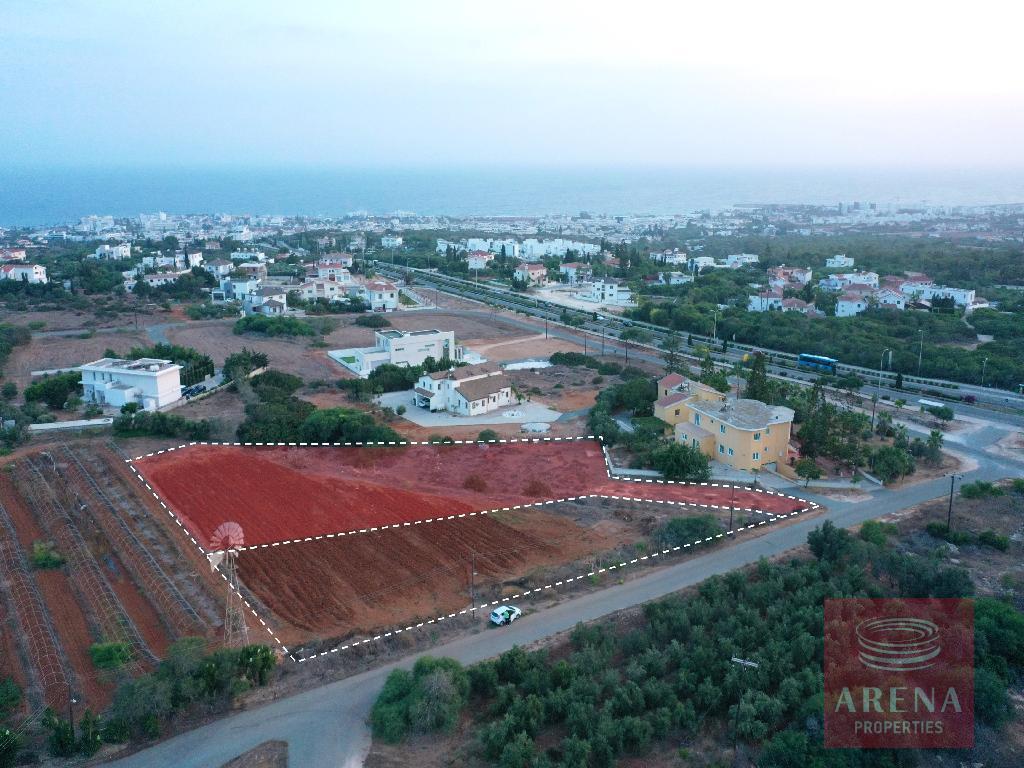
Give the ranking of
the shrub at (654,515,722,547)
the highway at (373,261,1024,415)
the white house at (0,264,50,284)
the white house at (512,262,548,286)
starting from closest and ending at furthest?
the shrub at (654,515,722,547) → the highway at (373,261,1024,415) → the white house at (0,264,50,284) → the white house at (512,262,548,286)

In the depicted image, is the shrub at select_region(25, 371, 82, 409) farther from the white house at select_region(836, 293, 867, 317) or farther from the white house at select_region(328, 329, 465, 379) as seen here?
the white house at select_region(836, 293, 867, 317)

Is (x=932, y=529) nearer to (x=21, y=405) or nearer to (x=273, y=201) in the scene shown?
(x=21, y=405)

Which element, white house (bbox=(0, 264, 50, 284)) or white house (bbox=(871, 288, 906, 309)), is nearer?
white house (bbox=(871, 288, 906, 309))

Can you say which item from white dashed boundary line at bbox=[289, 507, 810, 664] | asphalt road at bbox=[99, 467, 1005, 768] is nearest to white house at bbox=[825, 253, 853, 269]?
white dashed boundary line at bbox=[289, 507, 810, 664]

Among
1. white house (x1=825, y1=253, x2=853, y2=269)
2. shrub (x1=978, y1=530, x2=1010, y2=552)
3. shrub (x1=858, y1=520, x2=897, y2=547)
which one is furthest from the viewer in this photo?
white house (x1=825, y1=253, x2=853, y2=269)

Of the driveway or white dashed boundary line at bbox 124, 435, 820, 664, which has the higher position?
the driveway

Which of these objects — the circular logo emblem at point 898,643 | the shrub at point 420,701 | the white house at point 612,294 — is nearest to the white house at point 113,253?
the white house at point 612,294

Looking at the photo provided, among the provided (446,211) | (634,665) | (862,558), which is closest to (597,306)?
(862,558)
